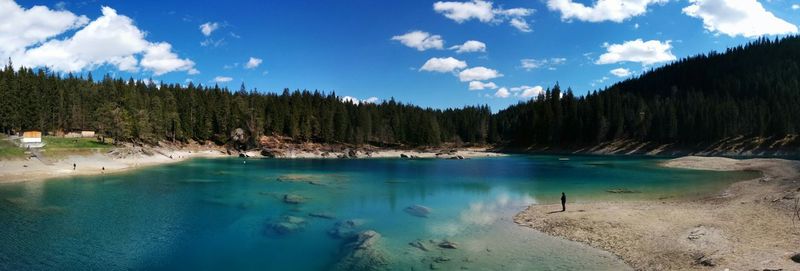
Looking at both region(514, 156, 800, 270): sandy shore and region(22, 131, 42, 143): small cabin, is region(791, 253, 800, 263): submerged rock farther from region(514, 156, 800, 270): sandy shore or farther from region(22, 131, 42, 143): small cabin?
region(22, 131, 42, 143): small cabin

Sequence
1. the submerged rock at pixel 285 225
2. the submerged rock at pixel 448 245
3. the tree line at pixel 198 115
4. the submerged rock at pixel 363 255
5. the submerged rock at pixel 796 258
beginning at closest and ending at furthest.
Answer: the submerged rock at pixel 796 258 → the submerged rock at pixel 363 255 → the submerged rock at pixel 448 245 → the submerged rock at pixel 285 225 → the tree line at pixel 198 115

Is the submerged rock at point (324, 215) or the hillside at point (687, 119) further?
the hillside at point (687, 119)

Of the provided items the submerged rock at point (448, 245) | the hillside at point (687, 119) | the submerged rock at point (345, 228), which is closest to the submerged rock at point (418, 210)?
the submerged rock at point (345, 228)

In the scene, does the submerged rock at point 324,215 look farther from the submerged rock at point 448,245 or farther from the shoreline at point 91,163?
the shoreline at point 91,163

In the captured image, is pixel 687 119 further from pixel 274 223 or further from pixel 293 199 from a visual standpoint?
pixel 274 223

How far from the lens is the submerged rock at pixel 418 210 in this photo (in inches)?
1339

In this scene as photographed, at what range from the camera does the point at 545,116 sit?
531 feet

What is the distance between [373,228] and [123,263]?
13792mm

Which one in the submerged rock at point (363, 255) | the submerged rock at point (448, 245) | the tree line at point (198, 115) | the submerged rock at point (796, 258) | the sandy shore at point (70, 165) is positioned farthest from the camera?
the tree line at point (198, 115)

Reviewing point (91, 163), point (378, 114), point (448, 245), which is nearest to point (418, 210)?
point (448, 245)

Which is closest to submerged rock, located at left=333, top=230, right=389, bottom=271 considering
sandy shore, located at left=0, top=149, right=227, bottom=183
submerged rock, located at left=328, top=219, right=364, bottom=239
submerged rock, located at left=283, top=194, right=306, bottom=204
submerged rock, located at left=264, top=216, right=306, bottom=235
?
submerged rock, located at left=328, top=219, right=364, bottom=239

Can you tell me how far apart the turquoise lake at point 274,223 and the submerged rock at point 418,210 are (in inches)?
26.4

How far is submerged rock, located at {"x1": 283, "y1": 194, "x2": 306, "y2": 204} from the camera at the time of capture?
39.8 m

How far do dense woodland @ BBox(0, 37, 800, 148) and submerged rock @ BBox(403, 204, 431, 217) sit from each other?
83.8 meters
